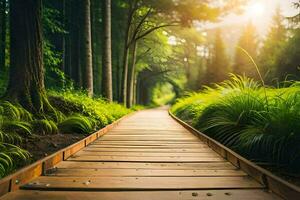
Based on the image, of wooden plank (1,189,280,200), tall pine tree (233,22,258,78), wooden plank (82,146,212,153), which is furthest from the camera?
tall pine tree (233,22,258,78)

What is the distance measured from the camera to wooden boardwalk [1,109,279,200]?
3.07 m

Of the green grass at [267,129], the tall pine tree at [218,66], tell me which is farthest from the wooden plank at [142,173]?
the tall pine tree at [218,66]

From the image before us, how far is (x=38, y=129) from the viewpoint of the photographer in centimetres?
597

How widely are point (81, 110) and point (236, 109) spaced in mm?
3938

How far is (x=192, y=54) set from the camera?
37.4m

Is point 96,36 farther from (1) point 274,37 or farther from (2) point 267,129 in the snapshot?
(2) point 267,129

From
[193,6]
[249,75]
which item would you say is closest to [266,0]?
[193,6]

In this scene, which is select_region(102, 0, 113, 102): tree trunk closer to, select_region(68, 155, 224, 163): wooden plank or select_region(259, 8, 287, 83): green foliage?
select_region(68, 155, 224, 163): wooden plank

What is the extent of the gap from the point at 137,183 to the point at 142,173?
469 mm

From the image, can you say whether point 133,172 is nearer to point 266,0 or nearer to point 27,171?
point 27,171

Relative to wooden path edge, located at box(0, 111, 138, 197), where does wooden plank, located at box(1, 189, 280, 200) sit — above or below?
below

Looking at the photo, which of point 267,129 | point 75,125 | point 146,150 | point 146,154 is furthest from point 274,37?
point 267,129

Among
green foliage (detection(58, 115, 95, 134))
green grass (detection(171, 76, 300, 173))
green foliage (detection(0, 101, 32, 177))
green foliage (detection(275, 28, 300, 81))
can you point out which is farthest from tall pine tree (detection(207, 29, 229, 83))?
green foliage (detection(0, 101, 32, 177))

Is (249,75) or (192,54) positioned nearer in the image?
(249,75)
